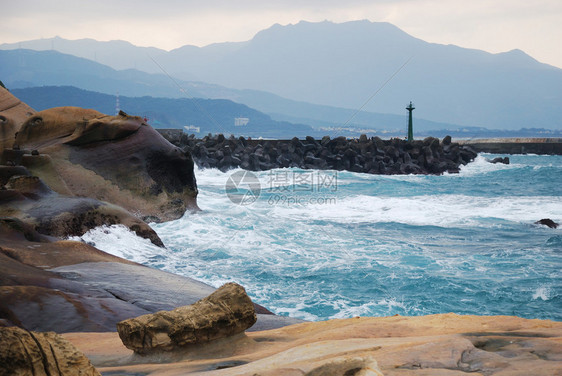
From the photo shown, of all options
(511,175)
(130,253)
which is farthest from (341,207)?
(511,175)

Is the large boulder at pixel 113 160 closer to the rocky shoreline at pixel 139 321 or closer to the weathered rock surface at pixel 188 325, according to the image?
the rocky shoreline at pixel 139 321

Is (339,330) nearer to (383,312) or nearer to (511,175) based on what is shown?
(383,312)

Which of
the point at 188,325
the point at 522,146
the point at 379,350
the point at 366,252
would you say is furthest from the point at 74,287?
the point at 522,146

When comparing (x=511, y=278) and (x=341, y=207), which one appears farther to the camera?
(x=341, y=207)

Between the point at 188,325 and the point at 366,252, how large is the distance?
254 inches

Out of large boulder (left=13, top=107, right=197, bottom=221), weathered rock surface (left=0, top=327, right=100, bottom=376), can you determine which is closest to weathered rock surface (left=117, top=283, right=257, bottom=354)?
weathered rock surface (left=0, top=327, right=100, bottom=376)

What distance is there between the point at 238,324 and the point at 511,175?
28148mm

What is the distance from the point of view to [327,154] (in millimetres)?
29156

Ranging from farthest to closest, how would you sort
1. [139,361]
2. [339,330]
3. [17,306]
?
[17,306]
[339,330]
[139,361]

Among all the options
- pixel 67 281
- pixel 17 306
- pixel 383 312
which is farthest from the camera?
pixel 383 312

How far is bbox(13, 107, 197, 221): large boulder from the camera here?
9992 mm

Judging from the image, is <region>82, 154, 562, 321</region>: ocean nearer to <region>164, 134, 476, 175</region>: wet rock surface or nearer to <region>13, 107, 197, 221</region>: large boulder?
<region>13, 107, 197, 221</region>: large boulder

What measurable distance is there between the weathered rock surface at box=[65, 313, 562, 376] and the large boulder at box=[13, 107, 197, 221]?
6.71 metres

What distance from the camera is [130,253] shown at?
7.49m
